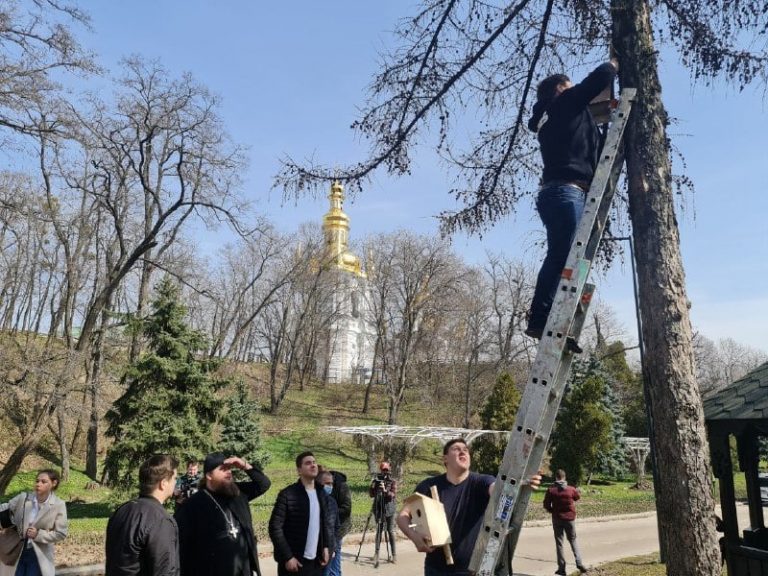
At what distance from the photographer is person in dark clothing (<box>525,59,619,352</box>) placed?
4.11 meters

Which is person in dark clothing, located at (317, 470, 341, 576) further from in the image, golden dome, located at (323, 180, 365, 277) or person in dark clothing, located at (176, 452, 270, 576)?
golden dome, located at (323, 180, 365, 277)

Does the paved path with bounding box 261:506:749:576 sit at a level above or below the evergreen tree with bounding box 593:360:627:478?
below

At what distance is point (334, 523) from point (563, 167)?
13.6ft

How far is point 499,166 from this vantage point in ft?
23.5

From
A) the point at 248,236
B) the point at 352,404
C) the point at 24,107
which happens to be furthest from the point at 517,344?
the point at 24,107

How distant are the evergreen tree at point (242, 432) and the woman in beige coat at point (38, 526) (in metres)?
17.7

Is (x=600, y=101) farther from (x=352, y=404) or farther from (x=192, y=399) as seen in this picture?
(x=352, y=404)

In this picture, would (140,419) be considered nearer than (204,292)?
Yes

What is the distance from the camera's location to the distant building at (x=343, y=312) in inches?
1730

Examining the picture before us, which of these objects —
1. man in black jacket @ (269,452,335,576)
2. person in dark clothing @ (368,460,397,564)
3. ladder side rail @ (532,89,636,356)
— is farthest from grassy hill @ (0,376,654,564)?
ladder side rail @ (532,89,636,356)

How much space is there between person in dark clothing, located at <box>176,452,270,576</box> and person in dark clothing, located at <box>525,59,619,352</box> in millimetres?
2820

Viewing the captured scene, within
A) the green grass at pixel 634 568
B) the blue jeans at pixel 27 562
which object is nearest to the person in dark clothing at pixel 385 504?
the green grass at pixel 634 568

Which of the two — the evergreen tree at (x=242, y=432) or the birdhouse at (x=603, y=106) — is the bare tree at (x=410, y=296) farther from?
the birdhouse at (x=603, y=106)

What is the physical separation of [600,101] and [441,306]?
3619 cm
